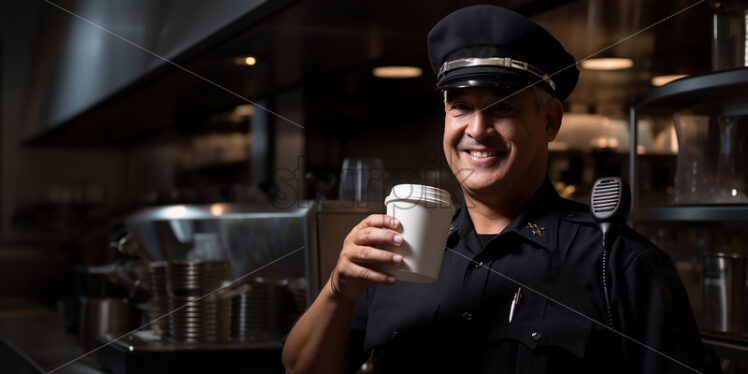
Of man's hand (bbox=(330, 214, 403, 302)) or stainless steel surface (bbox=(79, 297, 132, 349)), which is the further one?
stainless steel surface (bbox=(79, 297, 132, 349))

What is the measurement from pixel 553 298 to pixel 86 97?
134 centimetres

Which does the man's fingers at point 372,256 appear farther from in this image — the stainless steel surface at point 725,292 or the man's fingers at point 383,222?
the stainless steel surface at point 725,292

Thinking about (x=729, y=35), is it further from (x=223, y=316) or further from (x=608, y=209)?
(x=223, y=316)

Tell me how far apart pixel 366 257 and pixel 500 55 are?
16 cm

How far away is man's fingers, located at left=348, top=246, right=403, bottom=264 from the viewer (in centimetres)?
44

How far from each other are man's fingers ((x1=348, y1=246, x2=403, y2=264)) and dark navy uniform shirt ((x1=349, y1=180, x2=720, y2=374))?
6 cm

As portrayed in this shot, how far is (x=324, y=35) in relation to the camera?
3.03 ft

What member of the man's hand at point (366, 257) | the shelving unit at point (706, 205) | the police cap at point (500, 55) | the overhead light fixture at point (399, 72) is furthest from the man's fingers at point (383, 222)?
the overhead light fixture at point (399, 72)

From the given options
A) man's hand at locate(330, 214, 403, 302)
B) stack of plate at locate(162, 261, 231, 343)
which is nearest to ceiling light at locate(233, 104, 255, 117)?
stack of plate at locate(162, 261, 231, 343)

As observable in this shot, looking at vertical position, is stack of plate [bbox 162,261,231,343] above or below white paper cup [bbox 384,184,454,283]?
below

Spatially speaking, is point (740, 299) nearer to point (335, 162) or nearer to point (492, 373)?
point (492, 373)

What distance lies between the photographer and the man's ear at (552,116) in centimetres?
50

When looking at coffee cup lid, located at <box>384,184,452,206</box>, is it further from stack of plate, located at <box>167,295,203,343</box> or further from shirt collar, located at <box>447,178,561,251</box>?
stack of plate, located at <box>167,295,203,343</box>

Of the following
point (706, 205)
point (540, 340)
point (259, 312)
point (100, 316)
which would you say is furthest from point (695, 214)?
point (100, 316)
